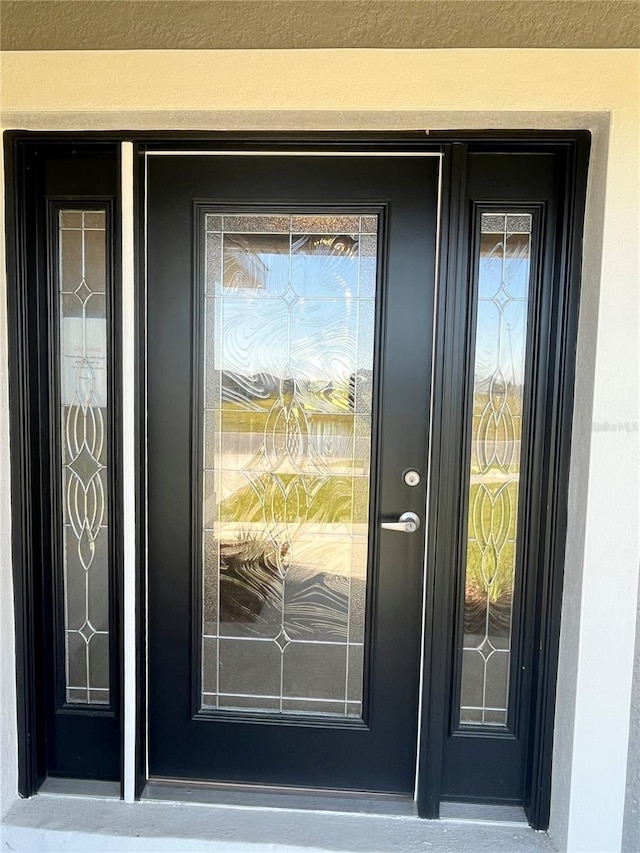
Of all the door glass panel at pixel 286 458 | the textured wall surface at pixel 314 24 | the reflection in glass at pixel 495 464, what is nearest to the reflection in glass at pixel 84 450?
the door glass panel at pixel 286 458

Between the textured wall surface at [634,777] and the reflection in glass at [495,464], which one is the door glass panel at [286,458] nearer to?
the reflection in glass at [495,464]

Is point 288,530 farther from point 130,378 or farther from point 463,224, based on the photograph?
point 463,224

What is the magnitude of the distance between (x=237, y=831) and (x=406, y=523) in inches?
42.9

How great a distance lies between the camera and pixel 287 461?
Answer: 1.84m

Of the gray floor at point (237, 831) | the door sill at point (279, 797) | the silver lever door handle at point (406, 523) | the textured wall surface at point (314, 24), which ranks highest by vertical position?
the textured wall surface at point (314, 24)

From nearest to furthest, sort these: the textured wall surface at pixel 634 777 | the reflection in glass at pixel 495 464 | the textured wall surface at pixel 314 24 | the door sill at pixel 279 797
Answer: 1. the textured wall surface at pixel 314 24
2. the textured wall surface at pixel 634 777
3. the reflection in glass at pixel 495 464
4. the door sill at pixel 279 797

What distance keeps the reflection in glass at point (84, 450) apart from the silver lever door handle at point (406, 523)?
0.95 meters

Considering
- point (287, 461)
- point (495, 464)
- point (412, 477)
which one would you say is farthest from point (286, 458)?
point (495, 464)

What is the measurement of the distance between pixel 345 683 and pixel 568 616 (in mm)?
750

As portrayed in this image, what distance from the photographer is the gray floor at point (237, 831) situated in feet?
5.62

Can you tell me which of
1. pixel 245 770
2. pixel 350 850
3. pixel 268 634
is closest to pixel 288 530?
pixel 268 634

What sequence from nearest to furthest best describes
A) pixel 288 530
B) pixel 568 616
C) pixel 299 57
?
pixel 299 57 < pixel 568 616 < pixel 288 530

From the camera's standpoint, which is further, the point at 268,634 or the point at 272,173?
the point at 268,634

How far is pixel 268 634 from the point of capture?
189cm
